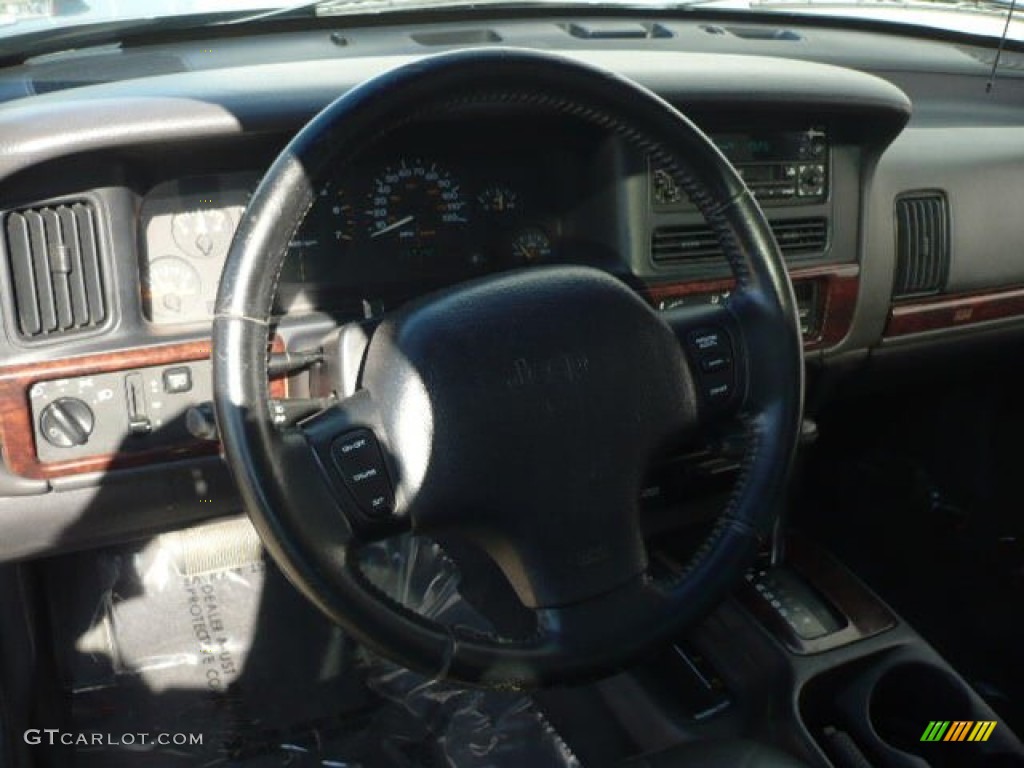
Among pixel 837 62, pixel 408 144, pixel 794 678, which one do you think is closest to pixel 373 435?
pixel 408 144

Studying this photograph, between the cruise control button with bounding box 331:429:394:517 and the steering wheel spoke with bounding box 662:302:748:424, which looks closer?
the cruise control button with bounding box 331:429:394:517

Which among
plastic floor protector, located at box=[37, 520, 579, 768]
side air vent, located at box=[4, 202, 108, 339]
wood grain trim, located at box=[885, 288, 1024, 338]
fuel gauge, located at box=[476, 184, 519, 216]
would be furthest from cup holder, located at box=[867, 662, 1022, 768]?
side air vent, located at box=[4, 202, 108, 339]

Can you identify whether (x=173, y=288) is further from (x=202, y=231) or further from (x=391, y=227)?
(x=391, y=227)

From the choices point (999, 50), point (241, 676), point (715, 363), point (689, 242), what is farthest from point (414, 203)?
point (999, 50)

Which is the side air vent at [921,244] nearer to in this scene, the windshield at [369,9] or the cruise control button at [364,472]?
the windshield at [369,9]

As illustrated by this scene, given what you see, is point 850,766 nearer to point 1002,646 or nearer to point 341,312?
point 1002,646

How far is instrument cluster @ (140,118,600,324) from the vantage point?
1.71 m

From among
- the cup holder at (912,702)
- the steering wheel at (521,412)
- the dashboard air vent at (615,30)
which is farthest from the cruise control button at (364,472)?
the dashboard air vent at (615,30)

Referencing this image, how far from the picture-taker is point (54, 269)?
1585mm

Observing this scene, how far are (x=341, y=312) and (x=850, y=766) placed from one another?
102cm

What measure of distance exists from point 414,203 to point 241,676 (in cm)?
100

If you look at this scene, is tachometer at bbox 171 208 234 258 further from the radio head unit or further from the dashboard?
the radio head unit

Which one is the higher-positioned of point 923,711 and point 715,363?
→ point 715,363

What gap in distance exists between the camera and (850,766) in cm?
182
